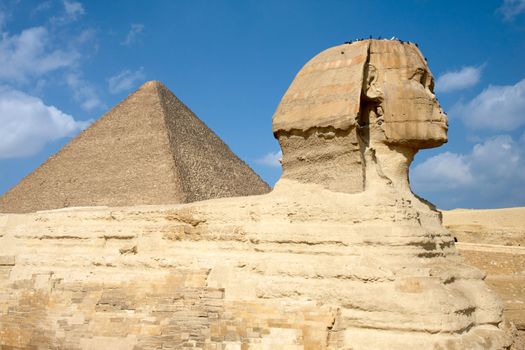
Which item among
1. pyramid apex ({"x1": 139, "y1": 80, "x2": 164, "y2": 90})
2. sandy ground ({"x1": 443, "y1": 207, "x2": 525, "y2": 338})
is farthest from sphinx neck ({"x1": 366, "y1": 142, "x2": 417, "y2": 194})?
pyramid apex ({"x1": 139, "y1": 80, "x2": 164, "y2": 90})

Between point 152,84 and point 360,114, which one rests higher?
point 152,84

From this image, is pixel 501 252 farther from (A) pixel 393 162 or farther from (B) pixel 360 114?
(B) pixel 360 114

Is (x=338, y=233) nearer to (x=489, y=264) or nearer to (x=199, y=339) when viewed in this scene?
(x=199, y=339)

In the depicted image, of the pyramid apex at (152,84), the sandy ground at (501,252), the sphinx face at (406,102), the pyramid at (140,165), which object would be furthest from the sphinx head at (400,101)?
the pyramid apex at (152,84)

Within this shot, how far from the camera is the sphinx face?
6156 mm

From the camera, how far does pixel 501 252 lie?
58.7ft

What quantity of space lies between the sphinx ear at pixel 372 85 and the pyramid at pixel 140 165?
22.0 metres

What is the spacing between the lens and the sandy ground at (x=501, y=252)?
1194cm

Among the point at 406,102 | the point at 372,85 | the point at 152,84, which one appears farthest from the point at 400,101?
the point at 152,84

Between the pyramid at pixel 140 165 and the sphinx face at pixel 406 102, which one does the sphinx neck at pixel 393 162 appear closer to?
the sphinx face at pixel 406 102

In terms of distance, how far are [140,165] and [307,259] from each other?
1030 inches

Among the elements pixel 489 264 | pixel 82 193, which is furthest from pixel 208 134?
pixel 489 264

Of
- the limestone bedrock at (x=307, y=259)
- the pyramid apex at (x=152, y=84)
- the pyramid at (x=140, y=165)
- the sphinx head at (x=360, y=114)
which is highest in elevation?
the pyramid apex at (x=152, y=84)

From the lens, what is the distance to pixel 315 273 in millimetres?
5410
